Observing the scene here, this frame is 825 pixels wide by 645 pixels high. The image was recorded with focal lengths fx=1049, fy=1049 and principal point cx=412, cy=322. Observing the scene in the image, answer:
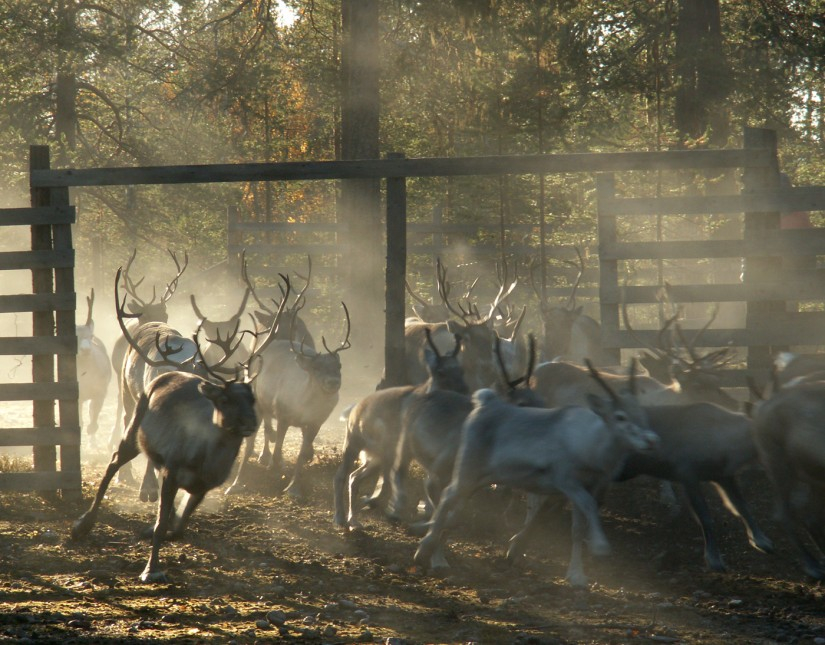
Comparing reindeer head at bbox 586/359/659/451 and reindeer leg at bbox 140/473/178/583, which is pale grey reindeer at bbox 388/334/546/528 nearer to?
reindeer head at bbox 586/359/659/451

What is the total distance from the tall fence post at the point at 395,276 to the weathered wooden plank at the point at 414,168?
0.24m

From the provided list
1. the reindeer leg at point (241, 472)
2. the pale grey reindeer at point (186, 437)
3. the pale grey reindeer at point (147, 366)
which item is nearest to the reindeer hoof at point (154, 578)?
the pale grey reindeer at point (186, 437)

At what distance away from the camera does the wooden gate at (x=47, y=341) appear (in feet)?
32.0

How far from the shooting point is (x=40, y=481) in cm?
970

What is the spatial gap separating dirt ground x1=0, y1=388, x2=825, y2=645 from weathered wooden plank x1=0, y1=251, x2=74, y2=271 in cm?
219

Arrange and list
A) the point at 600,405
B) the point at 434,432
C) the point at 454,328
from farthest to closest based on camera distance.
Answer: the point at 454,328
the point at 434,432
the point at 600,405

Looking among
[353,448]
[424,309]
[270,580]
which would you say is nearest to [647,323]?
[424,309]

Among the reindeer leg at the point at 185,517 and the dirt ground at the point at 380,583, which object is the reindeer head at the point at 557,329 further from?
the reindeer leg at the point at 185,517

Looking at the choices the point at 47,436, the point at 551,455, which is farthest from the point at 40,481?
the point at 551,455

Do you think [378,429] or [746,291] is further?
[746,291]

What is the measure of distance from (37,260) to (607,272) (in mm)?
5639

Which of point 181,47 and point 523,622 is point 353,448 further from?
point 181,47

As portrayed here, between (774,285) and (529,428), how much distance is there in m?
4.34

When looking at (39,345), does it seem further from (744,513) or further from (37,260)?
(744,513)
